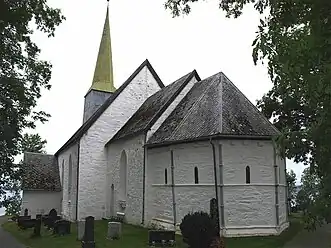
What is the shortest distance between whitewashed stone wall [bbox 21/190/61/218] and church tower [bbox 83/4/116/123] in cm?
777

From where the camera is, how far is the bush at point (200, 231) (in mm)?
13141

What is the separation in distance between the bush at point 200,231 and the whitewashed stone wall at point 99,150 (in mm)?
13291

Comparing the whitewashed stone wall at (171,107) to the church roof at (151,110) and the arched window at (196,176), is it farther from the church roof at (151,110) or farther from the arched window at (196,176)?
the arched window at (196,176)

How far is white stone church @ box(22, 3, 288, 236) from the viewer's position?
16953mm

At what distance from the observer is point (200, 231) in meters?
13.2

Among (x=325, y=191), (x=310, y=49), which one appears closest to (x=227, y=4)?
(x=310, y=49)

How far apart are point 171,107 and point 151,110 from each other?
7.06 ft

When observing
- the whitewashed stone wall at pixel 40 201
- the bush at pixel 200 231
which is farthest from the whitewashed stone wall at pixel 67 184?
the bush at pixel 200 231

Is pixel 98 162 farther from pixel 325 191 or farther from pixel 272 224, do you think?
pixel 325 191

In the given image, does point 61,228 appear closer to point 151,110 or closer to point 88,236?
point 88,236

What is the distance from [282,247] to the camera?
550 inches

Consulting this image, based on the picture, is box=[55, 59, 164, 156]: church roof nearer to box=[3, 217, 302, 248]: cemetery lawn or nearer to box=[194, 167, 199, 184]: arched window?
box=[3, 217, 302, 248]: cemetery lawn

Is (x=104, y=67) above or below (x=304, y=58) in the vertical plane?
Answer: above

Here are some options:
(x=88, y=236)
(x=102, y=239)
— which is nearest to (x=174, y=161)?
(x=102, y=239)
